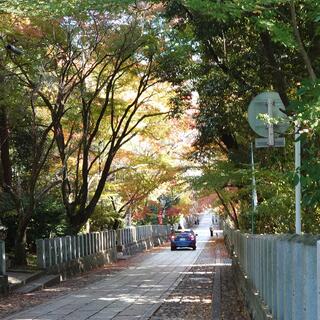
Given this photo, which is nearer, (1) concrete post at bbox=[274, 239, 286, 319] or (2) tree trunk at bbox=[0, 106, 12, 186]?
(1) concrete post at bbox=[274, 239, 286, 319]

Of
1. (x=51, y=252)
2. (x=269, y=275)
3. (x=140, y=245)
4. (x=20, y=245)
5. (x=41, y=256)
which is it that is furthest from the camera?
(x=140, y=245)

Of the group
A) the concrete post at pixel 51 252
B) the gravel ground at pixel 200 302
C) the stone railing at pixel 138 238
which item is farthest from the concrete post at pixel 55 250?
the stone railing at pixel 138 238

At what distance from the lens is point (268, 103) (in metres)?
7.57

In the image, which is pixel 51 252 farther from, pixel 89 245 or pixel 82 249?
pixel 89 245

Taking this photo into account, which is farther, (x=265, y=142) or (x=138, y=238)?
(x=138, y=238)

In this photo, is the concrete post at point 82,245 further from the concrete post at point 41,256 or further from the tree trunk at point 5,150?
the concrete post at point 41,256

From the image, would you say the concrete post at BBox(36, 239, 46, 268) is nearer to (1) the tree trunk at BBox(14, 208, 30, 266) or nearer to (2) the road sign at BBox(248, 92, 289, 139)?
(1) the tree trunk at BBox(14, 208, 30, 266)

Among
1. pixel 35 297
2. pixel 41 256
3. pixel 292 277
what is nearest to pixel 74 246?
pixel 41 256

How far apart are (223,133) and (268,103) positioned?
28.0ft

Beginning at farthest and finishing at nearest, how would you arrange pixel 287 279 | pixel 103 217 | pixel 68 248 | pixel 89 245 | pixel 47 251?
pixel 103 217 → pixel 89 245 → pixel 68 248 → pixel 47 251 → pixel 287 279

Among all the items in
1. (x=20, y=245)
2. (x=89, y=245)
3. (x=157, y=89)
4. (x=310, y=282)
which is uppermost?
(x=157, y=89)

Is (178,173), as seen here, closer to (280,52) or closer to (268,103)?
(280,52)

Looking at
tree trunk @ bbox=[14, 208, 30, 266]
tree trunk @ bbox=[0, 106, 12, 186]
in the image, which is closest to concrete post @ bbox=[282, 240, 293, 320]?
tree trunk @ bbox=[14, 208, 30, 266]

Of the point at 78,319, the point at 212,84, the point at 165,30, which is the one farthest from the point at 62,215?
the point at 78,319
